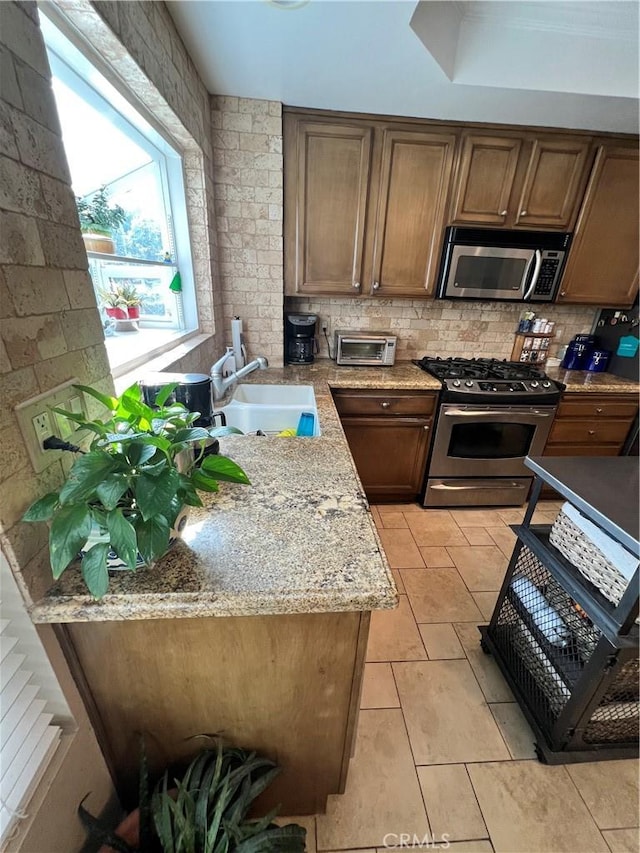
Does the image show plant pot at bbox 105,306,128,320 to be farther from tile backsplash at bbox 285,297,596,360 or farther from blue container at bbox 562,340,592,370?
blue container at bbox 562,340,592,370

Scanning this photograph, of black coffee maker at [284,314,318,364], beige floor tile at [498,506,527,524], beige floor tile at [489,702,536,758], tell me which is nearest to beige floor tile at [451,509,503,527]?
beige floor tile at [498,506,527,524]

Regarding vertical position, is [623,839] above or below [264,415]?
below

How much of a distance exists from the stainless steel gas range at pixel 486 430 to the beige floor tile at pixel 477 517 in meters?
0.06

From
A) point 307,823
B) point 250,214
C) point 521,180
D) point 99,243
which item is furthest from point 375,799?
point 521,180

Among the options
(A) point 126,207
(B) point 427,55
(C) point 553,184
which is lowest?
(A) point 126,207

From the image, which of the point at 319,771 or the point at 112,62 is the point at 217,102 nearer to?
the point at 112,62

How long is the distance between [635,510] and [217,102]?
2.56 m

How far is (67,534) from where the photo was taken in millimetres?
538

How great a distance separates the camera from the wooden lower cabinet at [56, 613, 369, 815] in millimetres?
744

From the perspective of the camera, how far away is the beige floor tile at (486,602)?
1.75m

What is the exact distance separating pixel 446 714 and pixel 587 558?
832mm

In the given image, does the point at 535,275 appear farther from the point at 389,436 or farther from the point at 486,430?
the point at 389,436

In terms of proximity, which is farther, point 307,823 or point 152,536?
point 307,823

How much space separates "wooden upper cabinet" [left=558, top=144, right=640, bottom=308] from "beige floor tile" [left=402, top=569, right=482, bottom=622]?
6.57 ft
